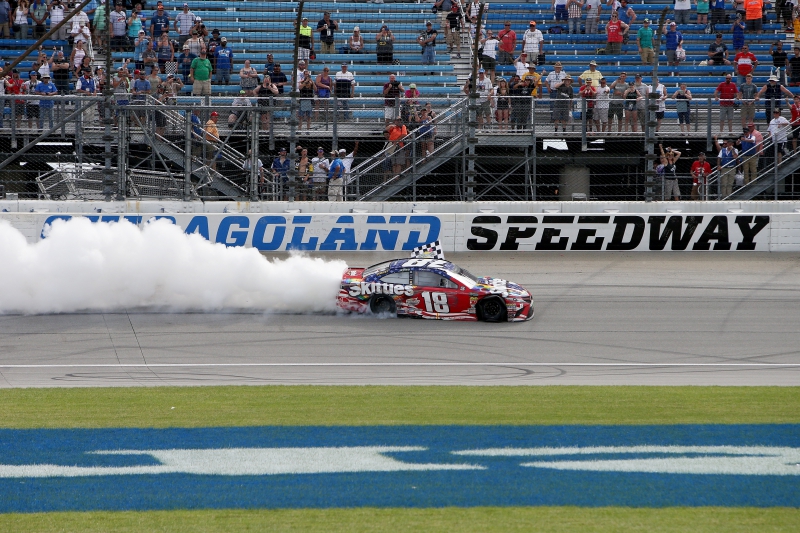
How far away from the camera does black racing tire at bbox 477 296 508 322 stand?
15414 millimetres

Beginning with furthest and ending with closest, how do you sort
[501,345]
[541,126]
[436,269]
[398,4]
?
[398,4] < [541,126] < [436,269] < [501,345]

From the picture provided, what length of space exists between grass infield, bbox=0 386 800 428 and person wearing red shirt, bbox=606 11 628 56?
16058 mm

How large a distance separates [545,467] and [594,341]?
5.62 metres

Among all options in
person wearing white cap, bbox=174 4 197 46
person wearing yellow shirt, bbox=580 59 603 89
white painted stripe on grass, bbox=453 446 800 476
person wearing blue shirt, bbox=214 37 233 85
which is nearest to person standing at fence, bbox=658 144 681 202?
person wearing yellow shirt, bbox=580 59 603 89

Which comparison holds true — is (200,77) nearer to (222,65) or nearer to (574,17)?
(222,65)

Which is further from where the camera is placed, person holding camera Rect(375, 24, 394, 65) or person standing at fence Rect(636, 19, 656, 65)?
person standing at fence Rect(636, 19, 656, 65)

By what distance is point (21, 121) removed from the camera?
19.7 meters

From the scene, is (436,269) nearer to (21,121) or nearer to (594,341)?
(594,341)

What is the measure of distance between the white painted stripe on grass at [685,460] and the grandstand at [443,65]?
11.2 meters

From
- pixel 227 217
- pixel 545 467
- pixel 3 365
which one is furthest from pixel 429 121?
pixel 545 467

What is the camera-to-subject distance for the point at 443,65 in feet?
84.9

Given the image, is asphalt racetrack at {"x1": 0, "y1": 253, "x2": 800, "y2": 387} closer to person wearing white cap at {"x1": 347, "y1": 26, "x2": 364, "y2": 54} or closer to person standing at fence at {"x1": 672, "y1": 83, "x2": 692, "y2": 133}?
person standing at fence at {"x1": 672, "y1": 83, "x2": 692, "y2": 133}

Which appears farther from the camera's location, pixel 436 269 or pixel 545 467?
pixel 436 269

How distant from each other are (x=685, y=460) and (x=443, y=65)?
18.0m
